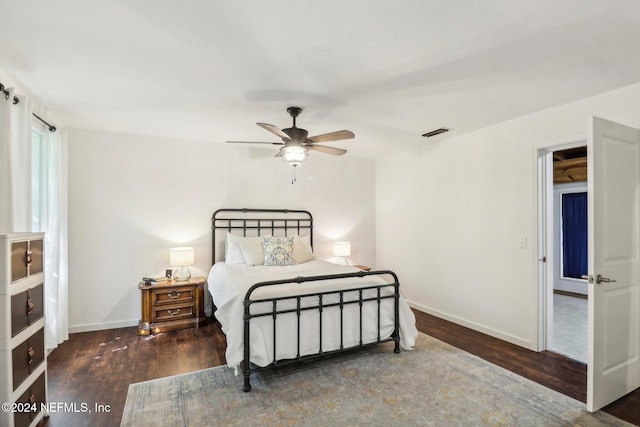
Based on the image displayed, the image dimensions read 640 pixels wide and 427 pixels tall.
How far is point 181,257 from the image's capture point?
411 centimetres

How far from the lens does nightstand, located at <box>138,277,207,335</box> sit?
389cm

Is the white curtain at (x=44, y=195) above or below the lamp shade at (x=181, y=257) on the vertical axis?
above

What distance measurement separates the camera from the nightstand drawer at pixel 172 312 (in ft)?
12.9

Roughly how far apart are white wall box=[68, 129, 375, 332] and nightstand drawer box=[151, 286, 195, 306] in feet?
1.55

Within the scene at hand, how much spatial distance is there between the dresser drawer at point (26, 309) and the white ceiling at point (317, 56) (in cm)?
159

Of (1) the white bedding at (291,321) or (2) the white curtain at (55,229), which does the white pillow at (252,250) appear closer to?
(1) the white bedding at (291,321)

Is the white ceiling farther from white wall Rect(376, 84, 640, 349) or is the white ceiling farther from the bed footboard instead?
the bed footboard

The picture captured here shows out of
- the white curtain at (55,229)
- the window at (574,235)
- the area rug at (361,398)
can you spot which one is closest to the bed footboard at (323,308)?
the area rug at (361,398)

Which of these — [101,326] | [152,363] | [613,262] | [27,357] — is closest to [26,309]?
[27,357]

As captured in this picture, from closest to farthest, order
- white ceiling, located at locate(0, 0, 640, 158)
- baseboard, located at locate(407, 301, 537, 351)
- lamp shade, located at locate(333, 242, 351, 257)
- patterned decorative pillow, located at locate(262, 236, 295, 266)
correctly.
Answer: white ceiling, located at locate(0, 0, 640, 158), baseboard, located at locate(407, 301, 537, 351), patterned decorative pillow, located at locate(262, 236, 295, 266), lamp shade, located at locate(333, 242, 351, 257)

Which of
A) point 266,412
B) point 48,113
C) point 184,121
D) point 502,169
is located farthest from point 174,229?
point 502,169

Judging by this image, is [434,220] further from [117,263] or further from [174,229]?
[117,263]

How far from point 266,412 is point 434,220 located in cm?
337

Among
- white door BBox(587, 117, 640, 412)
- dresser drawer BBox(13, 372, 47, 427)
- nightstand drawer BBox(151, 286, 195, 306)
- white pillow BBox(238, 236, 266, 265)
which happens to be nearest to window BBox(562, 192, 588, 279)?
white door BBox(587, 117, 640, 412)
